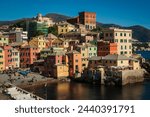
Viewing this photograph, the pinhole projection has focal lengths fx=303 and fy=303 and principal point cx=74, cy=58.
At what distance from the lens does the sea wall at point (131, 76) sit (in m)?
13.8

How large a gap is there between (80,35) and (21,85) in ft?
27.8

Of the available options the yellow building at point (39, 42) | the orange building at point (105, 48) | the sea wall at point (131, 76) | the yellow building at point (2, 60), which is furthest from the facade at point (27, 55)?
the sea wall at point (131, 76)

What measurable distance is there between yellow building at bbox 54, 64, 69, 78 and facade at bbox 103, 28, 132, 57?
376 centimetres

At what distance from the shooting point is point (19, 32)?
69.0 ft

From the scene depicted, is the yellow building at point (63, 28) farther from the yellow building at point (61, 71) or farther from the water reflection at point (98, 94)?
the water reflection at point (98, 94)

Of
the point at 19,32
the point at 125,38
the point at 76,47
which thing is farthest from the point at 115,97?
the point at 19,32

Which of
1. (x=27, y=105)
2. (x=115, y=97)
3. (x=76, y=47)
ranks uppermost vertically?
(x=76, y=47)

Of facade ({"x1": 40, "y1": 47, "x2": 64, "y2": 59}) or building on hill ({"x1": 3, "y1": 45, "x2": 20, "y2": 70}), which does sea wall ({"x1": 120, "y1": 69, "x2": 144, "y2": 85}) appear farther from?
building on hill ({"x1": 3, "y1": 45, "x2": 20, "y2": 70})

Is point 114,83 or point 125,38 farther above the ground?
point 125,38

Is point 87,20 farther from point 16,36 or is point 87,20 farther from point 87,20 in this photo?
point 16,36

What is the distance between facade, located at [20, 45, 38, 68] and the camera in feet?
57.3

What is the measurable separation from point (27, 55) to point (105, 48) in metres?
4.52

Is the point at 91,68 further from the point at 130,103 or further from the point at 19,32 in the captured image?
the point at 130,103

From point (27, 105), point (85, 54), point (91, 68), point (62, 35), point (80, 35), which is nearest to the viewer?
point (27, 105)
